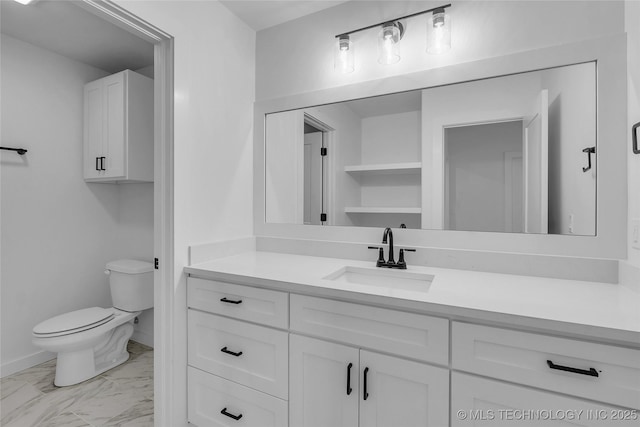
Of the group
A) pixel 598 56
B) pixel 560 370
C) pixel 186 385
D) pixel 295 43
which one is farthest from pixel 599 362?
pixel 295 43

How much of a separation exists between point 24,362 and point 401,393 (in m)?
2.72

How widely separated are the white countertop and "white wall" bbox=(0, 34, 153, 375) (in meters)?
1.66

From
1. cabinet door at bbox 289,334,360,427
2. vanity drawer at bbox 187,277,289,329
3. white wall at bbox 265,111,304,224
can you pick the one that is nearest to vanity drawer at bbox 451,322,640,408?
cabinet door at bbox 289,334,360,427

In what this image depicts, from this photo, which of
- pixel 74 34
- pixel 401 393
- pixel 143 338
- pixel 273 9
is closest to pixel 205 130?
pixel 273 9

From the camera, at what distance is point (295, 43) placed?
1.89m

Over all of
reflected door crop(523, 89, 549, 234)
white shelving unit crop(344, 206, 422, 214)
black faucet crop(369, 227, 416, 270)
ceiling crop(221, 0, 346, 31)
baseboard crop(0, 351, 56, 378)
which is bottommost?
baseboard crop(0, 351, 56, 378)

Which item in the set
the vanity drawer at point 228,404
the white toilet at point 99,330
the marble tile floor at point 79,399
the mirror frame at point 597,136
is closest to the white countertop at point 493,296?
the mirror frame at point 597,136

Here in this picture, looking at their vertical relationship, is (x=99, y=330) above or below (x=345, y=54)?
below

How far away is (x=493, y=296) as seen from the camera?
1.03 metres

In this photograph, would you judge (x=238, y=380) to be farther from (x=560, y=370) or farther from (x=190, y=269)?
(x=560, y=370)

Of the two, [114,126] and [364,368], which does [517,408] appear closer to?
[364,368]

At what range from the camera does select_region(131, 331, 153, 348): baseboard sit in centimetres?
256

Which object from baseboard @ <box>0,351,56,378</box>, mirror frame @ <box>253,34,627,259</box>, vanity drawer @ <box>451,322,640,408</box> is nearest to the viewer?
vanity drawer @ <box>451,322,640,408</box>

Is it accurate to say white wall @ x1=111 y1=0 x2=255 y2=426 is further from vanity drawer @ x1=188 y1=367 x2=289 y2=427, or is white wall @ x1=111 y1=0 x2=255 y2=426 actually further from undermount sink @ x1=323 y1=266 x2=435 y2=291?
undermount sink @ x1=323 y1=266 x2=435 y2=291
